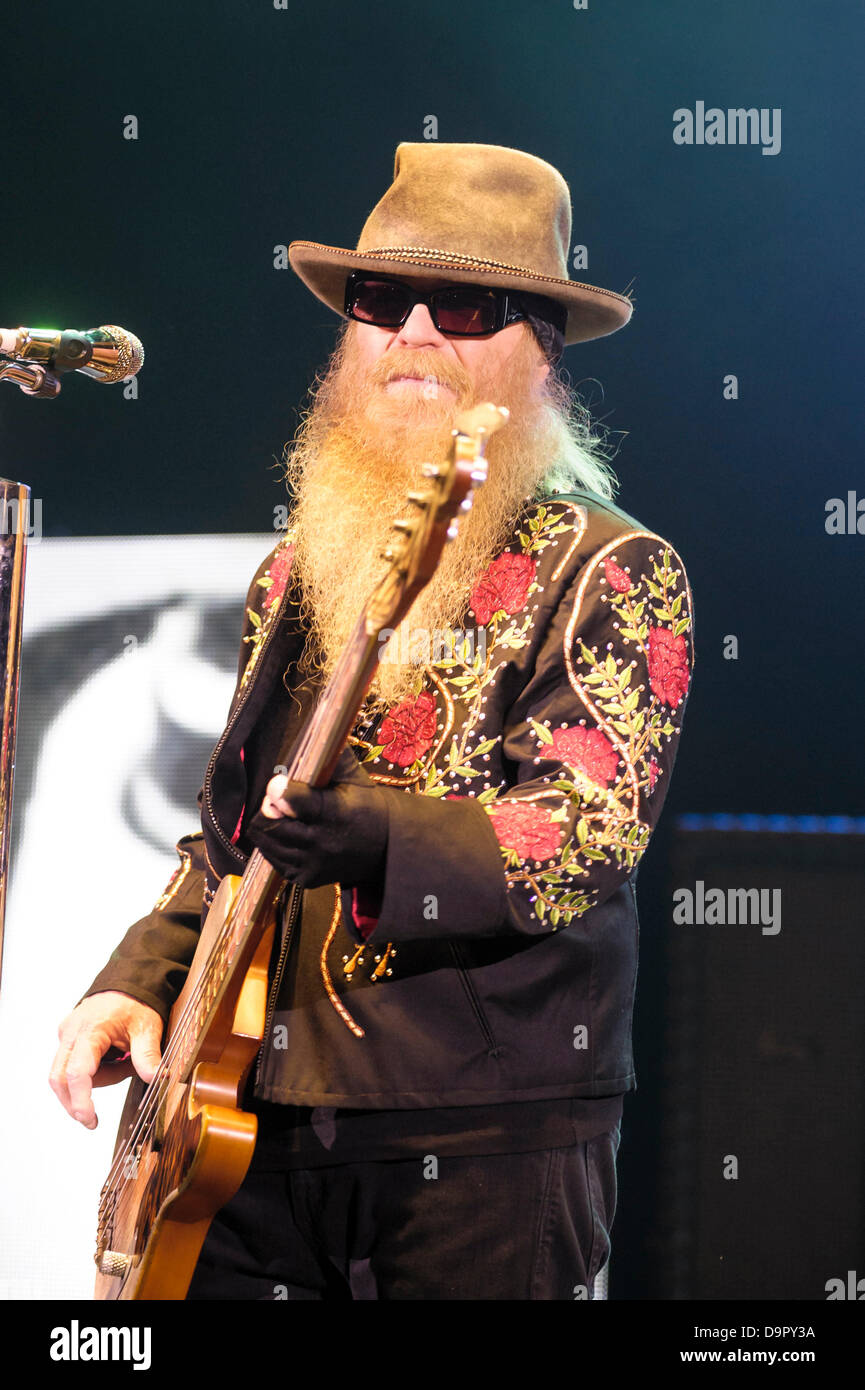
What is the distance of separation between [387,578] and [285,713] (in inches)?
25.8

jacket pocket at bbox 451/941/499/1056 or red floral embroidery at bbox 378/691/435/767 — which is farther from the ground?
red floral embroidery at bbox 378/691/435/767

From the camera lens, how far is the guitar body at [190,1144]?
158 centimetres

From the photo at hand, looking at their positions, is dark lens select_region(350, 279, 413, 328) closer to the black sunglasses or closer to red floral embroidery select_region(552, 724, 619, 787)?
the black sunglasses

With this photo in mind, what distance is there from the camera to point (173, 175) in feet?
10.9

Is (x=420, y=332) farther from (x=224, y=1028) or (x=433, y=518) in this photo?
(x=224, y=1028)

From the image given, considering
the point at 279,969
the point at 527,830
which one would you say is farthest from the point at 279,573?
the point at 527,830

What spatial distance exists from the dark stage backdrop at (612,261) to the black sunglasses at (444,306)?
1025 mm

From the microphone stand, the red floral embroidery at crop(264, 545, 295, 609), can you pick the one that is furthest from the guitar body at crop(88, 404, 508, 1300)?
the microphone stand

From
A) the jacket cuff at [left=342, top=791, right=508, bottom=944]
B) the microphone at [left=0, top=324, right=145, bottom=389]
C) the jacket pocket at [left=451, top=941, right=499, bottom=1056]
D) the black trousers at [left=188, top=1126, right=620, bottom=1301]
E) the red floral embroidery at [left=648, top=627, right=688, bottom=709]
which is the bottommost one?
the black trousers at [left=188, top=1126, right=620, bottom=1301]

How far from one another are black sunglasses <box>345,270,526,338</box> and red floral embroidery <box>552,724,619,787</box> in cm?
69

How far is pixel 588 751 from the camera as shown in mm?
1673

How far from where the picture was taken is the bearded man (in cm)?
159
